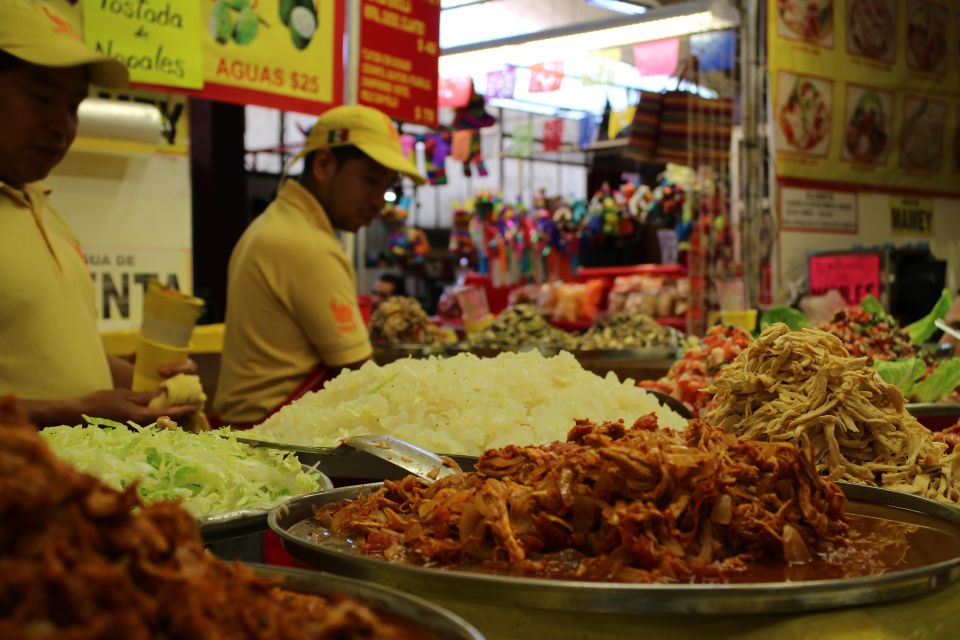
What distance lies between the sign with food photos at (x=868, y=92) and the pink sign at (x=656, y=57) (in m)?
1.33

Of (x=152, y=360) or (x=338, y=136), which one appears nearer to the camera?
(x=152, y=360)

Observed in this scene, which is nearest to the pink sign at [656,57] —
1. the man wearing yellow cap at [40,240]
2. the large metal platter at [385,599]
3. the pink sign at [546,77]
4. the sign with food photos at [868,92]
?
the pink sign at [546,77]

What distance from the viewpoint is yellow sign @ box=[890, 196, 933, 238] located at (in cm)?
612

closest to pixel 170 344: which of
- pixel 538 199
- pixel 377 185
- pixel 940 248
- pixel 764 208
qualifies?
pixel 377 185

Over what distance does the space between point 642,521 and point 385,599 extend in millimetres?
363

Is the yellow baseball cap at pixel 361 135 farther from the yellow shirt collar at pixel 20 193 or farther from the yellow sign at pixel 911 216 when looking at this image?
the yellow sign at pixel 911 216

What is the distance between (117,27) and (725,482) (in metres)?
3.51

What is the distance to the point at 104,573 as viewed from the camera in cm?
58

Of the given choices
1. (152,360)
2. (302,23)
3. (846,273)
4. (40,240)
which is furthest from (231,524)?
(846,273)

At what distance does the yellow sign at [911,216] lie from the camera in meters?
6.12

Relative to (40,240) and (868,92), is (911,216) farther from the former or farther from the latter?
(40,240)

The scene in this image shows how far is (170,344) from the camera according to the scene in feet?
8.31

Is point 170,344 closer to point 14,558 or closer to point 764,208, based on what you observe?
point 14,558

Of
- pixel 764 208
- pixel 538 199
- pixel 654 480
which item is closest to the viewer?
pixel 654 480
